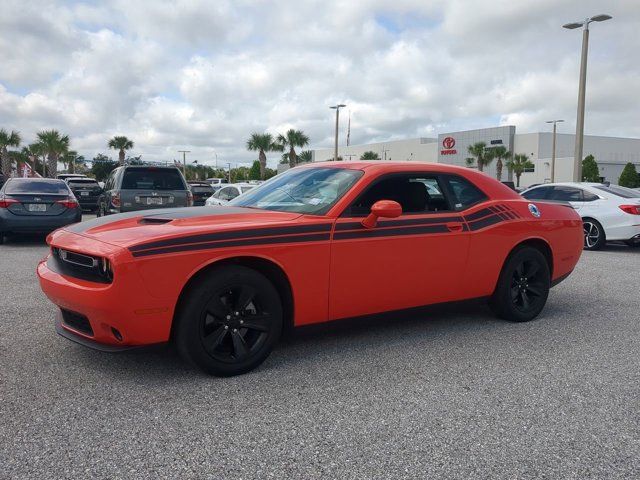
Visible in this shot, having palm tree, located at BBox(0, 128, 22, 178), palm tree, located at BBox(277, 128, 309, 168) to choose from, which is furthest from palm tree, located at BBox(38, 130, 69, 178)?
palm tree, located at BBox(277, 128, 309, 168)

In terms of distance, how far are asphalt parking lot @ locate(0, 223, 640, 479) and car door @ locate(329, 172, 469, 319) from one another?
23 cm

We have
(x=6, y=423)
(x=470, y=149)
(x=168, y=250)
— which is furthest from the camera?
(x=470, y=149)

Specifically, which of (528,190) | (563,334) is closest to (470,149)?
(528,190)

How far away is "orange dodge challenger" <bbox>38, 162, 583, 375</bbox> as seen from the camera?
→ 135 inches

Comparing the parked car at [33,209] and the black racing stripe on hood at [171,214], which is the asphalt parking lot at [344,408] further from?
the parked car at [33,209]

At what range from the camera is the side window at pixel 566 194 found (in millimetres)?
11656

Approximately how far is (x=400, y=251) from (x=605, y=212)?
27.9 feet

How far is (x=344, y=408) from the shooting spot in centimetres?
329

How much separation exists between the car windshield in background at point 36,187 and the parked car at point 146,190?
991mm

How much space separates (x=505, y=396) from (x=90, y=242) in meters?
2.83

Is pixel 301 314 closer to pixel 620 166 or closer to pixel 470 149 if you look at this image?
pixel 470 149

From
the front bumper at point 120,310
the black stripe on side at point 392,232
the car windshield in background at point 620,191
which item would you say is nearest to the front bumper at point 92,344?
the front bumper at point 120,310

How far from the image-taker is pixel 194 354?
3.57 meters

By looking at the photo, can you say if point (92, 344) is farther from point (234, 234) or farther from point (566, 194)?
point (566, 194)
